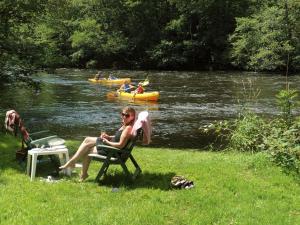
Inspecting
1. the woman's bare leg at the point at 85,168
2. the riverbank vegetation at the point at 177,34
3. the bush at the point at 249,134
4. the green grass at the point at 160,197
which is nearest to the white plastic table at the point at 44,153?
the green grass at the point at 160,197

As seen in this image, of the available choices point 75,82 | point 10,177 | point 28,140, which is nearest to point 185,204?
point 10,177

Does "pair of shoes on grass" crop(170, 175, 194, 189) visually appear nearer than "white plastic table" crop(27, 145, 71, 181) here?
Yes

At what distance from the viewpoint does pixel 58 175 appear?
761 centimetres

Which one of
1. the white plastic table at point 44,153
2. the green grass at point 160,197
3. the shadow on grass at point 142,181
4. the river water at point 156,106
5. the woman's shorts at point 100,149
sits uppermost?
the woman's shorts at point 100,149

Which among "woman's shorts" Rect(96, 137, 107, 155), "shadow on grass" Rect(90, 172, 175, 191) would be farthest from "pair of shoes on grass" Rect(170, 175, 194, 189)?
"woman's shorts" Rect(96, 137, 107, 155)

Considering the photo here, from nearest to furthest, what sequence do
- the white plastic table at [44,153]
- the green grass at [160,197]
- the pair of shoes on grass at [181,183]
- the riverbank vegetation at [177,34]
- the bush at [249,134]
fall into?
1. the green grass at [160,197]
2. the pair of shoes on grass at [181,183]
3. the white plastic table at [44,153]
4. the bush at [249,134]
5. the riverbank vegetation at [177,34]

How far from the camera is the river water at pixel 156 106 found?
1680cm

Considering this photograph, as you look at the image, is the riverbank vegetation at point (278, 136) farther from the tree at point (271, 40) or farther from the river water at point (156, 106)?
the tree at point (271, 40)

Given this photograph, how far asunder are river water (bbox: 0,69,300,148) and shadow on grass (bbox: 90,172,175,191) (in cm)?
503

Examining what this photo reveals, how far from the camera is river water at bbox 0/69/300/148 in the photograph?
16.8 m

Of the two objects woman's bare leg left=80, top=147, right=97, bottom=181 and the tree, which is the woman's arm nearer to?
woman's bare leg left=80, top=147, right=97, bottom=181

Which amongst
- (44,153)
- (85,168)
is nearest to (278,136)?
(85,168)

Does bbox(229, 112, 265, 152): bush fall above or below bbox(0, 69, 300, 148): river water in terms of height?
above

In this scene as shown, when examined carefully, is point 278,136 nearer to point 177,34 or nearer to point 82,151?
point 82,151
